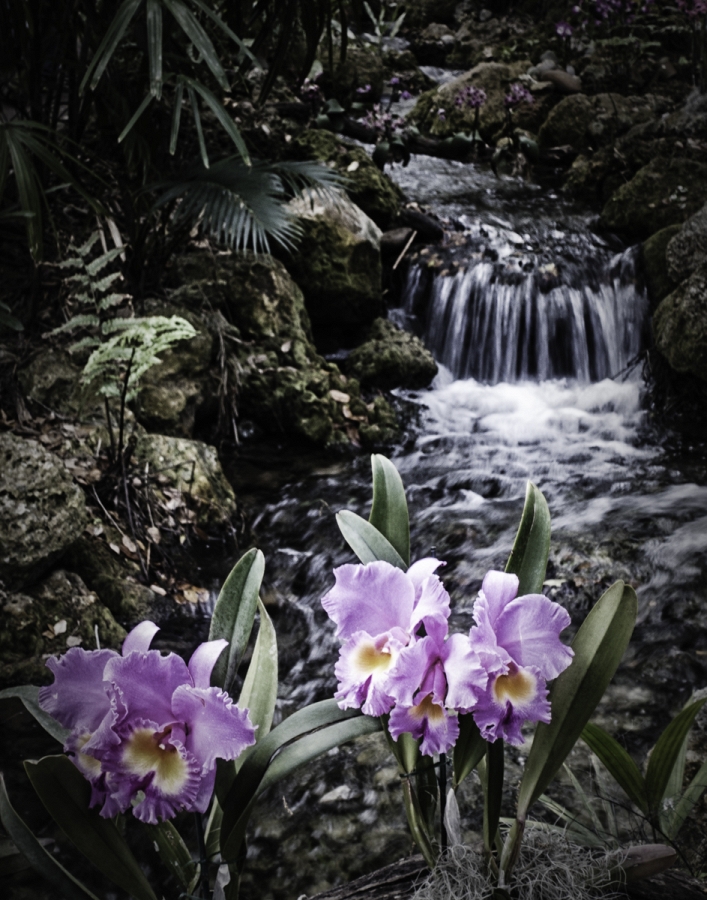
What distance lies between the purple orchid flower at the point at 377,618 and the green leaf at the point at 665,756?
664 mm

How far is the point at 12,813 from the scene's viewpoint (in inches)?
34.8

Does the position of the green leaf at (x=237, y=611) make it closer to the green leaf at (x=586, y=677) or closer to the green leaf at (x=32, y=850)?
the green leaf at (x=32, y=850)

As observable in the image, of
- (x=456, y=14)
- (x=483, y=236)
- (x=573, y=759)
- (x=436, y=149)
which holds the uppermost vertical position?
(x=456, y=14)

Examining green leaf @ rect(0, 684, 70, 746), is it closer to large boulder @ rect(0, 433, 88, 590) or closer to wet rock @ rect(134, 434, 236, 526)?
large boulder @ rect(0, 433, 88, 590)

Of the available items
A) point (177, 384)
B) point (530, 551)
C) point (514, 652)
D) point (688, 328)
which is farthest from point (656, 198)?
point (514, 652)

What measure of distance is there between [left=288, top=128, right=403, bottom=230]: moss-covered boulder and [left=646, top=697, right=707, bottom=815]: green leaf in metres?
5.16

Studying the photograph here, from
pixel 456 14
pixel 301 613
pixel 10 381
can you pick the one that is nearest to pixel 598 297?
pixel 301 613

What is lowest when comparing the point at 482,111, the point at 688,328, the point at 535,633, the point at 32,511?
the point at 32,511

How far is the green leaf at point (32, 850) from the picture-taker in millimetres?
880

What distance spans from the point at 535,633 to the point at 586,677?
0.57 ft

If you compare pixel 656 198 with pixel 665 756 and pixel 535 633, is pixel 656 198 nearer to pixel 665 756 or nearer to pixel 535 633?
pixel 665 756

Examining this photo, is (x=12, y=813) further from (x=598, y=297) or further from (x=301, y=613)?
(x=598, y=297)

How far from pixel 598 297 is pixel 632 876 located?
516 cm

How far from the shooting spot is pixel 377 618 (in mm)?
849
